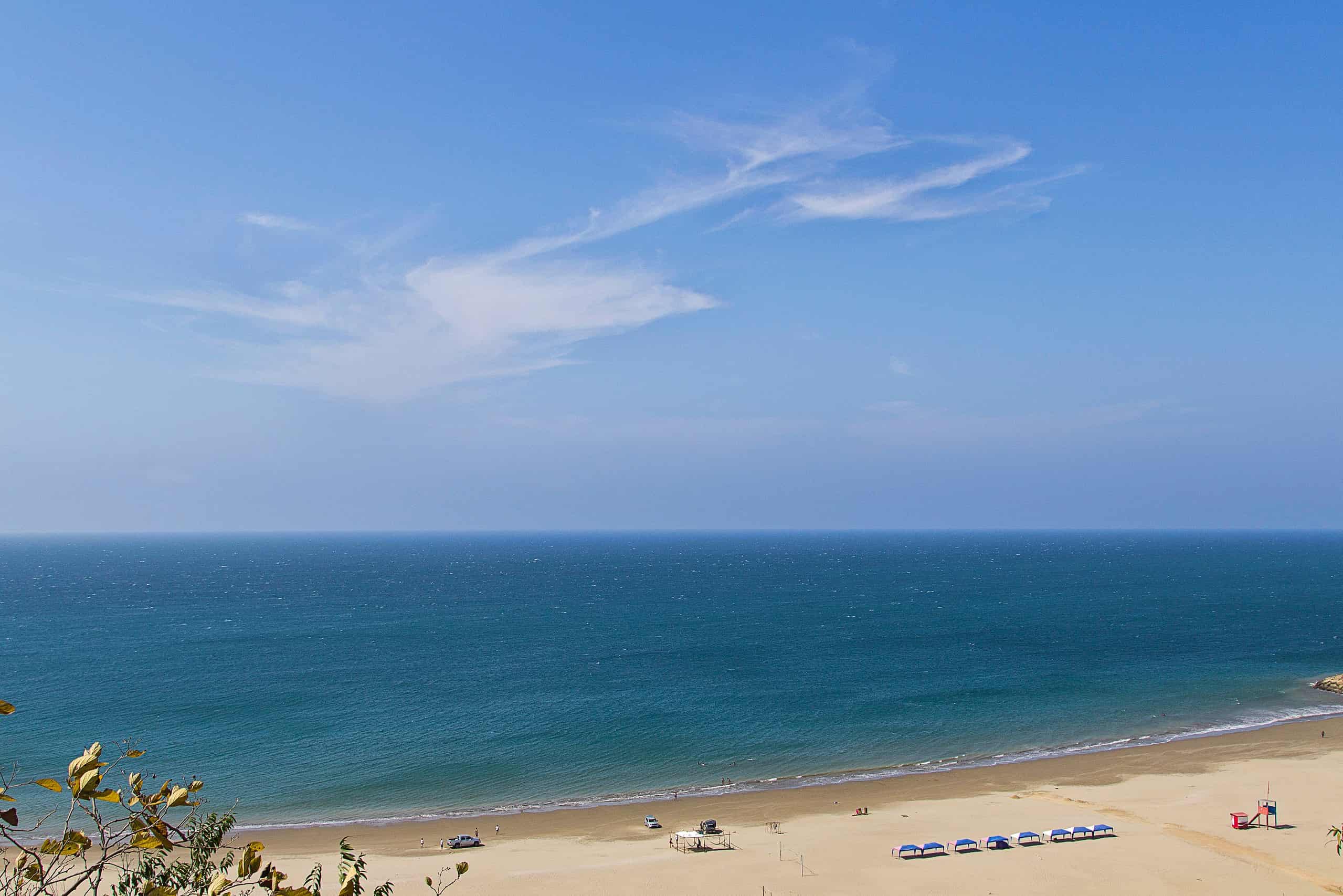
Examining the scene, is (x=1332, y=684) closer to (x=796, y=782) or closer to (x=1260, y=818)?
(x=1260, y=818)

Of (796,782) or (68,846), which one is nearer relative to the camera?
(68,846)

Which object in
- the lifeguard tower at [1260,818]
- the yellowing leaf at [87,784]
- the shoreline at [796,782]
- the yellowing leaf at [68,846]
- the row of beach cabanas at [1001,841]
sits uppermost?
the yellowing leaf at [87,784]

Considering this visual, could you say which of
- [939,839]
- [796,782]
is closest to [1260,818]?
[939,839]

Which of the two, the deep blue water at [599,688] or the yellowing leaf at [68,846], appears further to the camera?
the deep blue water at [599,688]

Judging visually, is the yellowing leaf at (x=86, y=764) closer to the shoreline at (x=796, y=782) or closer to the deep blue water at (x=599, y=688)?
the shoreline at (x=796, y=782)

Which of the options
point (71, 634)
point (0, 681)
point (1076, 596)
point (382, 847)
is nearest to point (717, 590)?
point (1076, 596)

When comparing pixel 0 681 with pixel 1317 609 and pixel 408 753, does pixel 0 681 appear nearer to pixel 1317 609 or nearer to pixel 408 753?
pixel 408 753

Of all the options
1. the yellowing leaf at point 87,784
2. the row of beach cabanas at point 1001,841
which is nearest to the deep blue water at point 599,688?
the row of beach cabanas at point 1001,841
